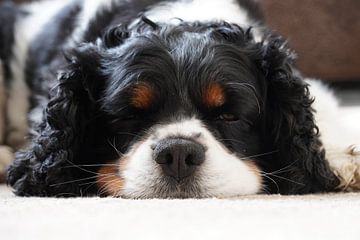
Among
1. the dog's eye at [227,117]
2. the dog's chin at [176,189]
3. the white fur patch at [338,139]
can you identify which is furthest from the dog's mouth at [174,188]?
the white fur patch at [338,139]

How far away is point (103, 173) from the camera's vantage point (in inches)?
97.7

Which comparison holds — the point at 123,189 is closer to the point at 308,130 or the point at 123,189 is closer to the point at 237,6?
the point at 308,130

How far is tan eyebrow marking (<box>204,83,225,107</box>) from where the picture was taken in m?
2.42

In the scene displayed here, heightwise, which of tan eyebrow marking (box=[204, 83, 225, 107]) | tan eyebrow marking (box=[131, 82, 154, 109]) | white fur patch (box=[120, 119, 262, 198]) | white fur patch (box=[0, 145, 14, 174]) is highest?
tan eyebrow marking (box=[204, 83, 225, 107])

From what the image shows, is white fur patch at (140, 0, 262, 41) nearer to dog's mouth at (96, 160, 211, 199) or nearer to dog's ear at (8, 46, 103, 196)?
dog's ear at (8, 46, 103, 196)

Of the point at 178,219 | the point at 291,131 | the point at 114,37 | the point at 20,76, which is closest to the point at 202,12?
the point at 114,37

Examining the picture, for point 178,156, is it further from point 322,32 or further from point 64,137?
point 322,32

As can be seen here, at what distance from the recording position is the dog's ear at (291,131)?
2605mm

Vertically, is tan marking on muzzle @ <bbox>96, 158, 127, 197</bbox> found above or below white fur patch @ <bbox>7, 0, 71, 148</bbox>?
above

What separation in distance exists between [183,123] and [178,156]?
0.20 metres

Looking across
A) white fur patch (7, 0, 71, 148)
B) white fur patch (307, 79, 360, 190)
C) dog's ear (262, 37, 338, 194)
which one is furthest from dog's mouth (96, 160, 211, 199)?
white fur patch (7, 0, 71, 148)

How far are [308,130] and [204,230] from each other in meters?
1.20

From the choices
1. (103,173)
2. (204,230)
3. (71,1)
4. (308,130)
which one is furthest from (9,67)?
(204,230)

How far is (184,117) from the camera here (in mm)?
2396
